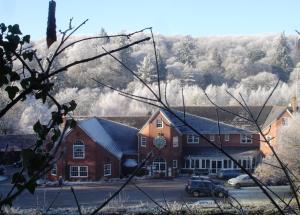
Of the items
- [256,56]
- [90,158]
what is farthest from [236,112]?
[256,56]

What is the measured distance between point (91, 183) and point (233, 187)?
6.77 metres

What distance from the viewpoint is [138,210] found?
32.8 feet

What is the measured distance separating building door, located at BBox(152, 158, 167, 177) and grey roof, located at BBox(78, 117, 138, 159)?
1.65m

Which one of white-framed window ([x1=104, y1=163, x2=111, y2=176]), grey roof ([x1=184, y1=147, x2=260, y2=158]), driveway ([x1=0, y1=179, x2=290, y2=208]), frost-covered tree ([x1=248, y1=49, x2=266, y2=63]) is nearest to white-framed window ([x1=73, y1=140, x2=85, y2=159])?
white-framed window ([x1=104, y1=163, x2=111, y2=176])

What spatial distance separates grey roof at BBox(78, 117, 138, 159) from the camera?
26.3 meters

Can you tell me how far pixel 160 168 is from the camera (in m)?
26.8

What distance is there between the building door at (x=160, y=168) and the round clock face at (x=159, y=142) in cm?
76

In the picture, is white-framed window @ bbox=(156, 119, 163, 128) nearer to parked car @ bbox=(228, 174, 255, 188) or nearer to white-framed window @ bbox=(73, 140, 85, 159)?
white-framed window @ bbox=(73, 140, 85, 159)

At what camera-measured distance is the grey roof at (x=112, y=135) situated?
26.3 metres

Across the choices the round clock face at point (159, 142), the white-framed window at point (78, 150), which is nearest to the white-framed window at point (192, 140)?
the round clock face at point (159, 142)

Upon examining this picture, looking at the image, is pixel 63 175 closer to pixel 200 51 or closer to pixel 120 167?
pixel 120 167

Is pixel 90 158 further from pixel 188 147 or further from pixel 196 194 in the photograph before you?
pixel 196 194

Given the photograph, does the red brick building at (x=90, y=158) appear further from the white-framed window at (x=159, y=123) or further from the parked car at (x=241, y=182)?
the parked car at (x=241, y=182)

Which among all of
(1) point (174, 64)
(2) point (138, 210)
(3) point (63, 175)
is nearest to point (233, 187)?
(3) point (63, 175)
